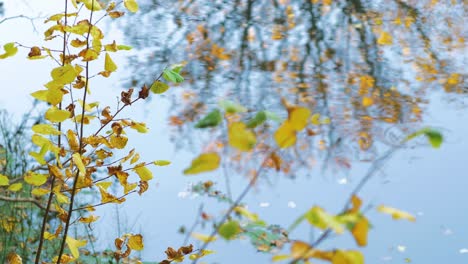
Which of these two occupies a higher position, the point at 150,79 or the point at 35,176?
the point at 35,176

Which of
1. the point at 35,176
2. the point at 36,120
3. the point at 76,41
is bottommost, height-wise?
the point at 36,120

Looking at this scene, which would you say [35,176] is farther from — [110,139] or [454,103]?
[454,103]

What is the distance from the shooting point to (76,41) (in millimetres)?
1259

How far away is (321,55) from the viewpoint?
535 centimetres

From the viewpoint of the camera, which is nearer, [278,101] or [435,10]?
[278,101]

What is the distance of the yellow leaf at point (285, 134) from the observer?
2.11 feet

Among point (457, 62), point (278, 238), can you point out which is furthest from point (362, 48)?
point (278, 238)

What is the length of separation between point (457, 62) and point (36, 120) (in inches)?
146

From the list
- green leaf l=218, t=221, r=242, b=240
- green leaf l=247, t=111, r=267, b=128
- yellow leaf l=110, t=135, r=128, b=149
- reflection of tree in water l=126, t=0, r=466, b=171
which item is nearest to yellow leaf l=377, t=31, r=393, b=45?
reflection of tree in water l=126, t=0, r=466, b=171

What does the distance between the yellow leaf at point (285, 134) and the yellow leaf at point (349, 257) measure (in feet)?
0.42

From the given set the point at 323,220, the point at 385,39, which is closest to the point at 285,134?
the point at 323,220

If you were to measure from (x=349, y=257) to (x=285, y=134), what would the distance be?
0.14 meters

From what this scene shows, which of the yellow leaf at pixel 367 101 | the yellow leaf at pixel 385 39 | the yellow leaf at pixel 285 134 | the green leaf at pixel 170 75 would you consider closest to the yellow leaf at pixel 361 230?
the yellow leaf at pixel 285 134

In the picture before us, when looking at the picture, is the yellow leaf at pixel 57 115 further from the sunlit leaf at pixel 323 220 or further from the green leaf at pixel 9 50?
the sunlit leaf at pixel 323 220
